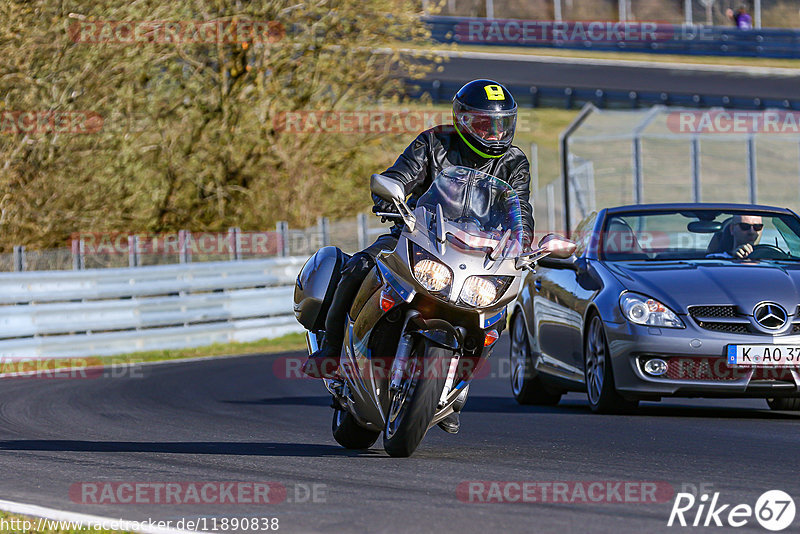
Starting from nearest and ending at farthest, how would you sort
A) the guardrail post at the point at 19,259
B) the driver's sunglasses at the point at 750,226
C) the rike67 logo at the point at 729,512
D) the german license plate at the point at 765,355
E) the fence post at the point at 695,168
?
the rike67 logo at the point at 729,512
the german license plate at the point at 765,355
the driver's sunglasses at the point at 750,226
the guardrail post at the point at 19,259
the fence post at the point at 695,168

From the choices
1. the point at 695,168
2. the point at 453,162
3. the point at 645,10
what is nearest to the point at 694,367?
the point at 453,162

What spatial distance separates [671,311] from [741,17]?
Result: 40.5 m

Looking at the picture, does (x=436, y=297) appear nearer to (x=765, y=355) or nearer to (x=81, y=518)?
(x=81, y=518)

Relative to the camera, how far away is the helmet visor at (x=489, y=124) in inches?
295

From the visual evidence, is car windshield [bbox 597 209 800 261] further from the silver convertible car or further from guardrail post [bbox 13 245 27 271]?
guardrail post [bbox 13 245 27 271]

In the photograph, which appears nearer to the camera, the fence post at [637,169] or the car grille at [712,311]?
the car grille at [712,311]

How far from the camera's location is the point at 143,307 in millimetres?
19172

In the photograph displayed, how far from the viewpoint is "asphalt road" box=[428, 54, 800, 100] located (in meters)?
39.2

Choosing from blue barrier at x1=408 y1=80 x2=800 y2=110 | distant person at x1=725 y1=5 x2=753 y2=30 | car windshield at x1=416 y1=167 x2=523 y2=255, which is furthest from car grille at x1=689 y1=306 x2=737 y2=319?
distant person at x1=725 y1=5 x2=753 y2=30

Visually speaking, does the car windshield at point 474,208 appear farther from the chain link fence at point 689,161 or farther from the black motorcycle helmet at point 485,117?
the chain link fence at point 689,161

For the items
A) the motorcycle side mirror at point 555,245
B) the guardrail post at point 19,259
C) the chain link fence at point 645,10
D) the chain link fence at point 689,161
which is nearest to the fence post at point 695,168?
the chain link fence at point 689,161

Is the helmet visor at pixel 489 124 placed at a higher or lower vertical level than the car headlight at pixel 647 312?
higher

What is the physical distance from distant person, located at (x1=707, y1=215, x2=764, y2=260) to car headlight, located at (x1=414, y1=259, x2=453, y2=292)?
14.3 feet

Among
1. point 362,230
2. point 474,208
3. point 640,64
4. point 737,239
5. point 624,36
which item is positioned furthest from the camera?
point 624,36
